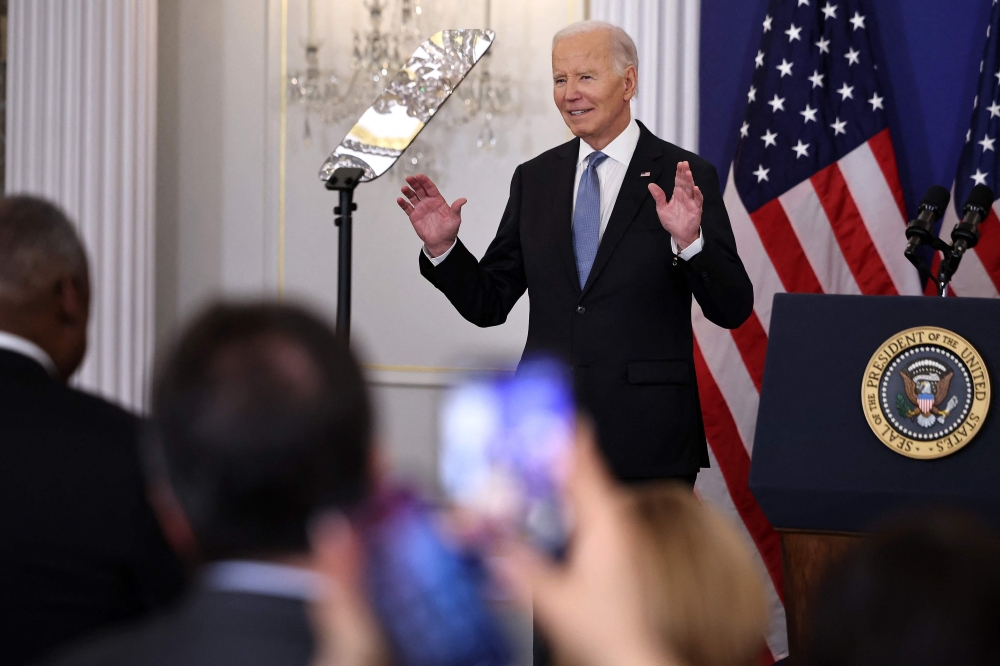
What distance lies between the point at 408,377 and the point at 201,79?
1729 mm

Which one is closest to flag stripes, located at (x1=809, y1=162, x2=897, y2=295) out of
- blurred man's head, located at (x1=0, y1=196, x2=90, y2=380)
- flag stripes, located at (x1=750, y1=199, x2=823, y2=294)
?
flag stripes, located at (x1=750, y1=199, x2=823, y2=294)

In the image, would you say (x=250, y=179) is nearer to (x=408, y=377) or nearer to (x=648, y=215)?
(x=408, y=377)

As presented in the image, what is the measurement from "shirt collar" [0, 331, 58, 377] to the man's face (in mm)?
1801

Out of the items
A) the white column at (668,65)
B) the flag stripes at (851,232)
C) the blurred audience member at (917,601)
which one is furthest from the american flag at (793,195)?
the blurred audience member at (917,601)

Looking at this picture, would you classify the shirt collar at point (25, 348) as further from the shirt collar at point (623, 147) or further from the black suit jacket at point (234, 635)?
the shirt collar at point (623, 147)

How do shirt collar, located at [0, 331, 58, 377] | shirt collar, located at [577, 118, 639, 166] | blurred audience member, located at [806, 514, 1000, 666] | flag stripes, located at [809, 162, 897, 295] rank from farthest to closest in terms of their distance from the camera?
1. flag stripes, located at [809, 162, 897, 295]
2. shirt collar, located at [577, 118, 639, 166]
3. shirt collar, located at [0, 331, 58, 377]
4. blurred audience member, located at [806, 514, 1000, 666]

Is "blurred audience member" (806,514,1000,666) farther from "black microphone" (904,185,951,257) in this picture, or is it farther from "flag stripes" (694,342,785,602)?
"flag stripes" (694,342,785,602)

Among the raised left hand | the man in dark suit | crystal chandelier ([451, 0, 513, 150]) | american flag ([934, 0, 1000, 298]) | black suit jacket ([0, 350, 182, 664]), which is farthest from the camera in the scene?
crystal chandelier ([451, 0, 513, 150])

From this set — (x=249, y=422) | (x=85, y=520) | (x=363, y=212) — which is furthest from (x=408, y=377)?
(x=249, y=422)

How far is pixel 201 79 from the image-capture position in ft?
17.7

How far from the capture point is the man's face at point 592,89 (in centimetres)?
315

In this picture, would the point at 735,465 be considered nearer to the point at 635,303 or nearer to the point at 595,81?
the point at 635,303

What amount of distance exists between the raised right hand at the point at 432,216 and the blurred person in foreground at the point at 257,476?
89.2 inches

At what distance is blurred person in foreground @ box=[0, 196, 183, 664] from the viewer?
1.51 meters
